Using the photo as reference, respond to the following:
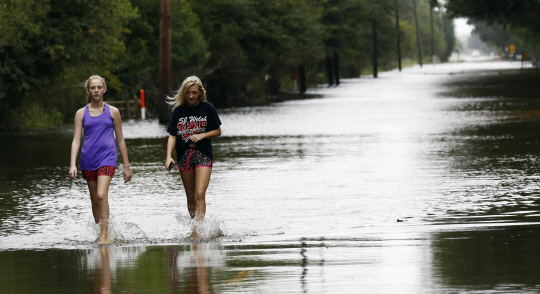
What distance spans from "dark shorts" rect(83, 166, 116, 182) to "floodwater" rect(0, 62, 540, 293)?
1.84 ft

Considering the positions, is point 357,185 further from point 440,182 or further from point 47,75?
point 47,75

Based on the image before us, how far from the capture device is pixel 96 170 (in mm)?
8734

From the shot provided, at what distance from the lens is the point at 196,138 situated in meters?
8.80

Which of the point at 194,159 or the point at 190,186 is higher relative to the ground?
the point at 194,159

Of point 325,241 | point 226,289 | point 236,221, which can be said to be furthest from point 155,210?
point 226,289

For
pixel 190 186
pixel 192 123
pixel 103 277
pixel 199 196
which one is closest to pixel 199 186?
pixel 199 196

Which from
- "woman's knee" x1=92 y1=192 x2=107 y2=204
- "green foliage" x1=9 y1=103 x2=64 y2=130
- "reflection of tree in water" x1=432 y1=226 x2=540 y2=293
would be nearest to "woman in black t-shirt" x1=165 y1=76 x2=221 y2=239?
"woman's knee" x1=92 y1=192 x2=107 y2=204

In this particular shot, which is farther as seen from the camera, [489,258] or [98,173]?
[98,173]

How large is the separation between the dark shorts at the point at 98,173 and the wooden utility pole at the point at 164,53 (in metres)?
21.7

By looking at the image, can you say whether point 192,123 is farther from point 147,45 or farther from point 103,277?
point 147,45

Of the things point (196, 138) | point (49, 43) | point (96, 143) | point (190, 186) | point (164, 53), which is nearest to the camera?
point (96, 143)

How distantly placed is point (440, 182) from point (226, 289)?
7330mm

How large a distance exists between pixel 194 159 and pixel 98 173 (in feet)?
3.00

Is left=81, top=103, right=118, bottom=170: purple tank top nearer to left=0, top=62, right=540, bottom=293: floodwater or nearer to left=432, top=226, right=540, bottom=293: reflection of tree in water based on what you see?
left=0, top=62, right=540, bottom=293: floodwater
